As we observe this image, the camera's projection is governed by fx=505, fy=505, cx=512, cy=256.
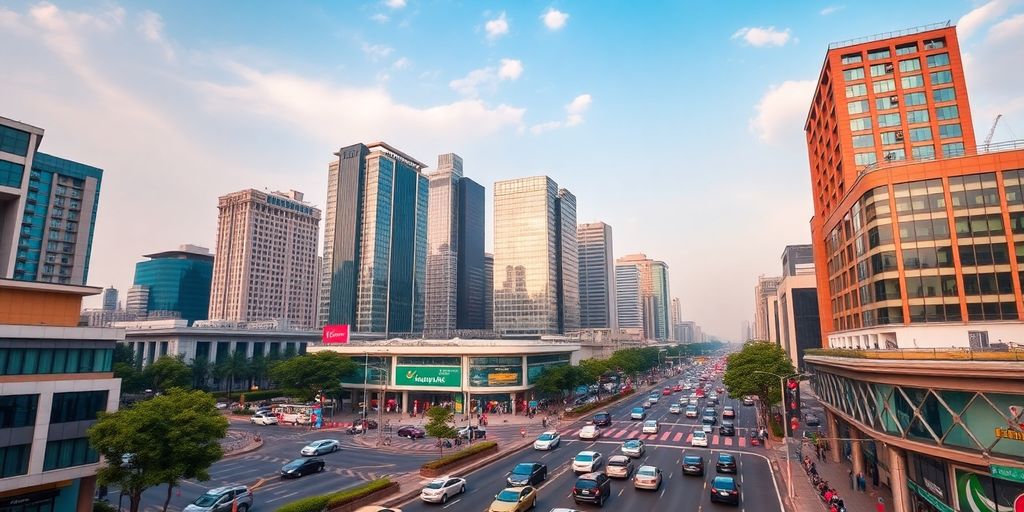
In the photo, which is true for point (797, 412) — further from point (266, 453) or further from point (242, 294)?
point (242, 294)

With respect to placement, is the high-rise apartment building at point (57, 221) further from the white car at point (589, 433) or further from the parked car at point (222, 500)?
the white car at point (589, 433)

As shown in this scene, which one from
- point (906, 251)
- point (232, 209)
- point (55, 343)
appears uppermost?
point (232, 209)

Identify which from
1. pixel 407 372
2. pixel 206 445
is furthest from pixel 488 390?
pixel 206 445

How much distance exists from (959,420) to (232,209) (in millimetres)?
214258

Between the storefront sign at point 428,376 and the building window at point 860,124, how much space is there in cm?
6510

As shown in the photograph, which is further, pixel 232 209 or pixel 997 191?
pixel 232 209

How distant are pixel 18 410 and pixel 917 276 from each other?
64310 mm

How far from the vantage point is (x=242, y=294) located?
610ft

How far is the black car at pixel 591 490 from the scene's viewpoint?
32.1 m

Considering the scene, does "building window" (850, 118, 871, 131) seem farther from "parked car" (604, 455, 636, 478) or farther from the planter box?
the planter box

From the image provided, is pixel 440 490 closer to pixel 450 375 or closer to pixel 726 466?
pixel 726 466

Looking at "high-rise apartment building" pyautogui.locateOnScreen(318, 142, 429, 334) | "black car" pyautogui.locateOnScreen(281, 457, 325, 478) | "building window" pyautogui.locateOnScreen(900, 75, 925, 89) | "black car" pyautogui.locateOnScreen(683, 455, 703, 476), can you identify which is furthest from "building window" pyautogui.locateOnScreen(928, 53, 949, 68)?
"high-rise apartment building" pyautogui.locateOnScreen(318, 142, 429, 334)

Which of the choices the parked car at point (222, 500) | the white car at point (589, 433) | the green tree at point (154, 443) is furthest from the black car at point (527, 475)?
the white car at point (589, 433)

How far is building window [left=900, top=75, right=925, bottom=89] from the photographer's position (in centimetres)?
6103
